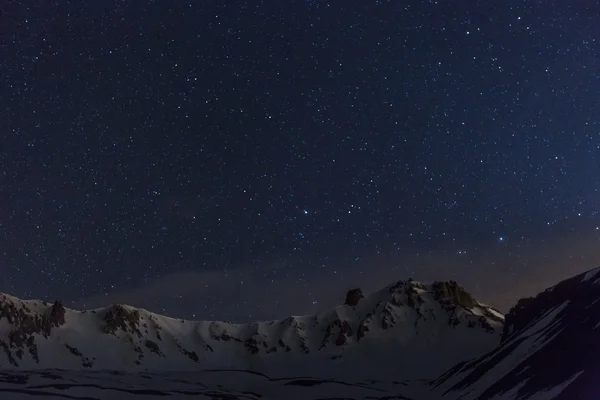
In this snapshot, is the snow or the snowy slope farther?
the snow

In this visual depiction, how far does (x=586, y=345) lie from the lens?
126m

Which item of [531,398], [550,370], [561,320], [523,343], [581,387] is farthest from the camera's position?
[523,343]

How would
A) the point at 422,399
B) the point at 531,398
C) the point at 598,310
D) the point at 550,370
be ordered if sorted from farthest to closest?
the point at 422,399 → the point at 598,310 → the point at 550,370 → the point at 531,398

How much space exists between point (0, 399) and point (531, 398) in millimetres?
158816

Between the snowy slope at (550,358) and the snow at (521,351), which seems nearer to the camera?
the snowy slope at (550,358)

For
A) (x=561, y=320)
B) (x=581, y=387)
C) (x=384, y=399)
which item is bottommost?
(x=384, y=399)

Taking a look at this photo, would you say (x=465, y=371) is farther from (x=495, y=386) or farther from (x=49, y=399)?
(x=49, y=399)

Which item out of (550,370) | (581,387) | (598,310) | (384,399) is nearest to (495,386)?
(550,370)

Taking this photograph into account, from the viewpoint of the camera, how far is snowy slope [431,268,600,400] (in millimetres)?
111438

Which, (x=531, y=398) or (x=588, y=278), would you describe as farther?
(x=588, y=278)

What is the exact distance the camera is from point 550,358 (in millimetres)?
131375

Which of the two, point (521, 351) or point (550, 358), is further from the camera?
point (521, 351)

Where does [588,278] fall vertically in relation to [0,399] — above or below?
above

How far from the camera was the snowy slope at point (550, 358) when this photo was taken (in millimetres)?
111438
